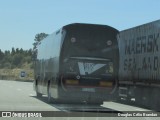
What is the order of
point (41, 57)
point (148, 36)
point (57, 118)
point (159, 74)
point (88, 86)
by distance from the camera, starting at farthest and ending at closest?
point (41, 57), point (148, 36), point (159, 74), point (88, 86), point (57, 118)

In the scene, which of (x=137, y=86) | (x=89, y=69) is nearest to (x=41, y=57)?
(x=137, y=86)

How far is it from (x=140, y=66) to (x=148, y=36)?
6.26ft

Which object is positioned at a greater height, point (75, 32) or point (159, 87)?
point (75, 32)

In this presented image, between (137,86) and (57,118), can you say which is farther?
(137,86)

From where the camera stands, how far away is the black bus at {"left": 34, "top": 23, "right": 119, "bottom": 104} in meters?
20.6

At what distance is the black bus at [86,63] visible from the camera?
2058 centimetres

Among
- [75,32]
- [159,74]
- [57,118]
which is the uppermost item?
[75,32]

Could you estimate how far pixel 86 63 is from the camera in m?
20.7

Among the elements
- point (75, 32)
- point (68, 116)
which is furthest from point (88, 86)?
point (68, 116)

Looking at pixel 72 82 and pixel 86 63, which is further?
pixel 86 63

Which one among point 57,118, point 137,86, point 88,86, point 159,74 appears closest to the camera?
point 57,118

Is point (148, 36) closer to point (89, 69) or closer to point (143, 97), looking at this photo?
point (143, 97)

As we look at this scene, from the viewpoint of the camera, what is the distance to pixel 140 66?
82.2 feet

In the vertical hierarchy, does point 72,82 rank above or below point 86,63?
below
